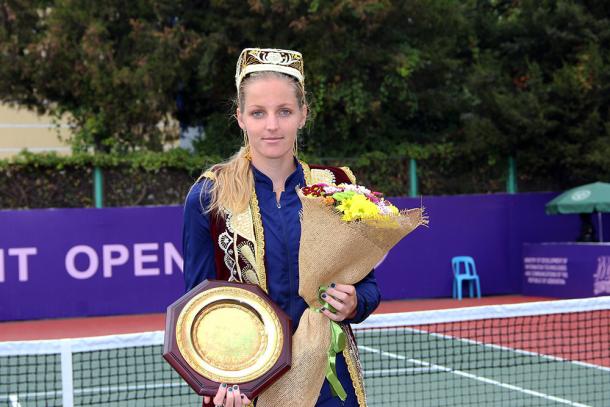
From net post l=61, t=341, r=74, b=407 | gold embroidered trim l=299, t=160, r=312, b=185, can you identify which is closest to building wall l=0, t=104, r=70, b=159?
net post l=61, t=341, r=74, b=407

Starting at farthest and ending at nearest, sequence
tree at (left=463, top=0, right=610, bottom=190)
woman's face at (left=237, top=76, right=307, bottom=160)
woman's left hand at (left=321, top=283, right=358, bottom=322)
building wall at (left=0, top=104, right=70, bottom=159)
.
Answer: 1. building wall at (left=0, top=104, right=70, bottom=159)
2. tree at (left=463, top=0, right=610, bottom=190)
3. woman's face at (left=237, top=76, right=307, bottom=160)
4. woman's left hand at (left=321, top=283, right=358, bottom=322)

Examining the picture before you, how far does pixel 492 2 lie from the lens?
20.2 meters

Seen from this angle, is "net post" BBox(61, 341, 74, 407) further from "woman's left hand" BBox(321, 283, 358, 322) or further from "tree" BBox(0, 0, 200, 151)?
"tree" BBox(0, 0, 200, 151)

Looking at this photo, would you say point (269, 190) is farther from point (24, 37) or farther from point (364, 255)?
point (24, 37)

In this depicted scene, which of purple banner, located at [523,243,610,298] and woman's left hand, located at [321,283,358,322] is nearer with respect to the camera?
woman's left hand, located at [321,283,358,322]

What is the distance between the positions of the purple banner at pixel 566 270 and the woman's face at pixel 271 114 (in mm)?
11819

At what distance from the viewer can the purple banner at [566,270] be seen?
1353 cm

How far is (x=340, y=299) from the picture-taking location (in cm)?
222

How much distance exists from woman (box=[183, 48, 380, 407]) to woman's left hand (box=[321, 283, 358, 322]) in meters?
0.07

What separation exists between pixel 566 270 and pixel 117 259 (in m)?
6.70

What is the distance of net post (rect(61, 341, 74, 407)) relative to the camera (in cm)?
445

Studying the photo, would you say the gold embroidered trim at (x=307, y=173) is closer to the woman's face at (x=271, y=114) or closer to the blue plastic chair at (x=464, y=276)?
the woman's face at (x=271, y=114)

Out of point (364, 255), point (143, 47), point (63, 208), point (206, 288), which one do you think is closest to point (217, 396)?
point (206, 288)

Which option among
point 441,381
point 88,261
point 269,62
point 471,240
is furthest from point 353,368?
point 471,240
